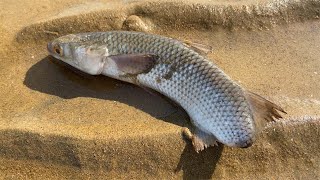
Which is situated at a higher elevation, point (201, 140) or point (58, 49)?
point (58, 49)

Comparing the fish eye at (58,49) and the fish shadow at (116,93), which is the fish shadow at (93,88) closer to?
the fish shadow at (116,93)

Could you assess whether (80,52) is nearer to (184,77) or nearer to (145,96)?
(145,96)

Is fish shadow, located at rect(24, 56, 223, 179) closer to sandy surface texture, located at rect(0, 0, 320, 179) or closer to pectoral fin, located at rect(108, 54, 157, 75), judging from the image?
sandy surface texture, located at rect(0, 0, 320, 179)

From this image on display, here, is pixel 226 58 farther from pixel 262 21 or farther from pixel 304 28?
pixel 304 28

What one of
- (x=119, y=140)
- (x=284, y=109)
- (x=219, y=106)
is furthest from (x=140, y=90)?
(x=284, y=109)

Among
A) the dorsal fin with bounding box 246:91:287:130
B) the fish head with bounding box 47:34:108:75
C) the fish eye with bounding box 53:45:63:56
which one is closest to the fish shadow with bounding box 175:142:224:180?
the dorsal fin with bounding box 246:91:287:130

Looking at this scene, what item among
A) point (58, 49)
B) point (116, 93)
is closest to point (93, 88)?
point (116, 93)

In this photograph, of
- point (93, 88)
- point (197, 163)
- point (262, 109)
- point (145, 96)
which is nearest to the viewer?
point (262, 109)
